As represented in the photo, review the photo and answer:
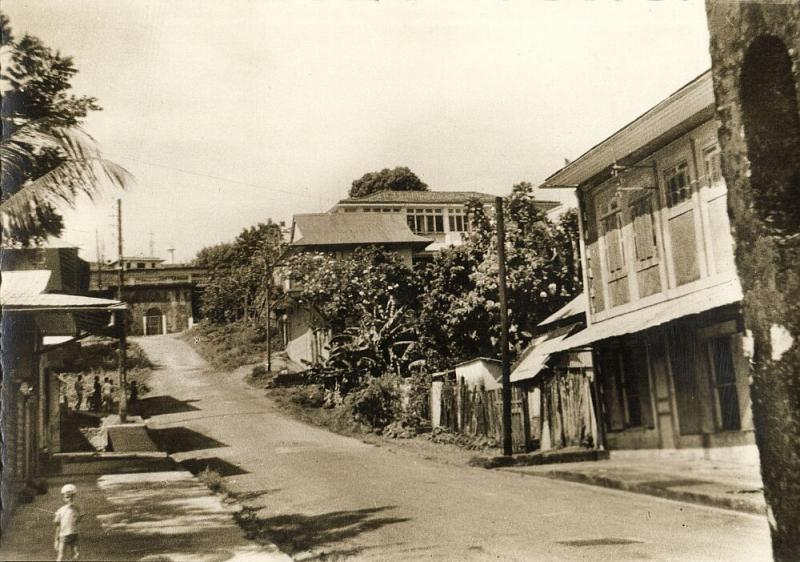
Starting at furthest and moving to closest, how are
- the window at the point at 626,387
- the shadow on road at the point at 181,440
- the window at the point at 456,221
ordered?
the window at the point at 456,221 < the shadow on road at the point at 181,440 < the window at the point at 626,387

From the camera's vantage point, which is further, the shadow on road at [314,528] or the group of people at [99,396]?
the group of people at [99,396]

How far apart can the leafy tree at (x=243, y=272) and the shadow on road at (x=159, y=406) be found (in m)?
9.09

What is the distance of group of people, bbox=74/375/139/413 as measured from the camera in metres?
22.5

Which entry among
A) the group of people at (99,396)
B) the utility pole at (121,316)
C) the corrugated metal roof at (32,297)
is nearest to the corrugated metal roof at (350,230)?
the utility pole at (121,316)

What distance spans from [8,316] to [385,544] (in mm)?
4323

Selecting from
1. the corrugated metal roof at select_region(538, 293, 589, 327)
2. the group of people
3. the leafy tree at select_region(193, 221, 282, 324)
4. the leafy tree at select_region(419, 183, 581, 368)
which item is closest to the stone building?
the leafy tree at select_region(193, 221, 282, 324)

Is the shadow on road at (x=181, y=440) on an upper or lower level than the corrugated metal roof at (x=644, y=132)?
lower

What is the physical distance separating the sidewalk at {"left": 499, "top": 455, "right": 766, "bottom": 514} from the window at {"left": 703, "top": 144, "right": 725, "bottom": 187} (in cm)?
438

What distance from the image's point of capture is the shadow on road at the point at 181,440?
1584 cm

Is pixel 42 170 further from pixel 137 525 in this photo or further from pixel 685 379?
pixel 685 379

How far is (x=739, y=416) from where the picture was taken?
1103cm

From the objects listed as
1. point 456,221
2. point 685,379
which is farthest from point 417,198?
point 685,379

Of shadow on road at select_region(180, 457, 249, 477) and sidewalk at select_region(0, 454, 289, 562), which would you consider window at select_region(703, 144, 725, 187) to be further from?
shadow on road at select_region(180, 457, 249, 477)

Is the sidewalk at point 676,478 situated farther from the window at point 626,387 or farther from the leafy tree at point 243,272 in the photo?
the leafy tree at point 243,272
